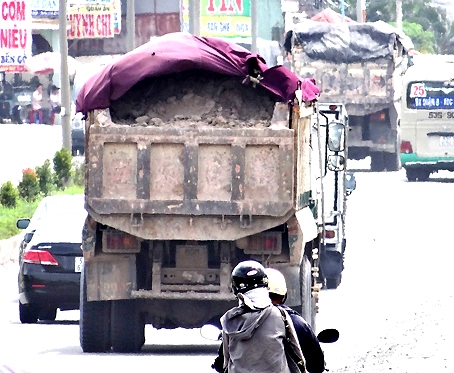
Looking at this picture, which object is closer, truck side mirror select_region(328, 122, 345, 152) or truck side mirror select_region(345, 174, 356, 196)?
truck side mirror select_region(328, 122, 345, 152)

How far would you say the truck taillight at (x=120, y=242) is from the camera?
43.3 ft

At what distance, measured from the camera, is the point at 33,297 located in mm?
15180

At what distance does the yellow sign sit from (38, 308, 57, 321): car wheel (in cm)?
5137

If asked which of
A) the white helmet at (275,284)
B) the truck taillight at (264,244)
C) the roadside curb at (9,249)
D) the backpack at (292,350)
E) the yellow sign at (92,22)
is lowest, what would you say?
the roadside curb at (9,249)

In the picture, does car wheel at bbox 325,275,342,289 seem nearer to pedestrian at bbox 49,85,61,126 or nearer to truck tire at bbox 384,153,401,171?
truck tire at bbox 384,153,401,171

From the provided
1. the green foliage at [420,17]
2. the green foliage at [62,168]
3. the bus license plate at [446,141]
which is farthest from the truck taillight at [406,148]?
the green foliage at [420,17]

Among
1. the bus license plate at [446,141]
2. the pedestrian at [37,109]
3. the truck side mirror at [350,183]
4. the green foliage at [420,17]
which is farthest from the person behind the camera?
the green foliage at [420,17]

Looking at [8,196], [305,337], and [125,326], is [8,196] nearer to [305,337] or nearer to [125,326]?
[125,326]

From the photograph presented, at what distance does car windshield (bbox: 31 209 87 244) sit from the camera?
50.2 feet

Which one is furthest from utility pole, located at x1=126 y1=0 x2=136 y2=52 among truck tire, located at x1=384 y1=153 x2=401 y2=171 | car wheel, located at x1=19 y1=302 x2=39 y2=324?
car wheel, located at x1=19 y1=302 x2=39 y2=324

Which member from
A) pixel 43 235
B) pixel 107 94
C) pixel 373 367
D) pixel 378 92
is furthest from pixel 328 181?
pixel 378 92

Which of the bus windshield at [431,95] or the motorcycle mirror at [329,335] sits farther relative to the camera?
the bus windshield at [431,95]

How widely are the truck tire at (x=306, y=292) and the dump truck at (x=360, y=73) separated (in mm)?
23726

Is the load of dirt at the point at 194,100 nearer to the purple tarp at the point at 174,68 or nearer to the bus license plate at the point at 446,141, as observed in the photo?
the purple tarp at the point at 174,68
